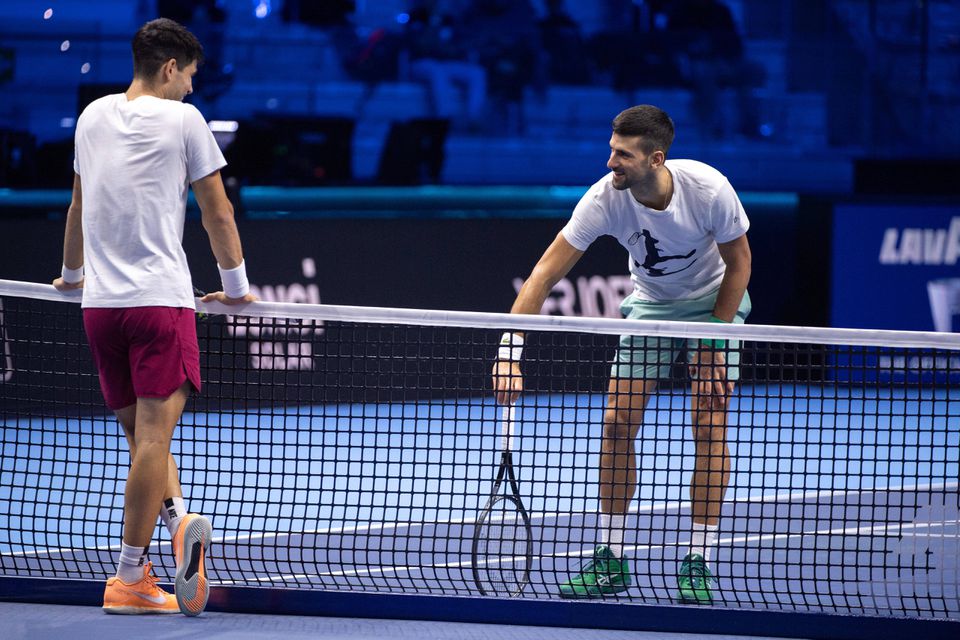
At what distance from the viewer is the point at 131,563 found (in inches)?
151

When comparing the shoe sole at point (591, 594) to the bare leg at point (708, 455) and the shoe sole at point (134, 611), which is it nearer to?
the bare leg at point (708, 455)

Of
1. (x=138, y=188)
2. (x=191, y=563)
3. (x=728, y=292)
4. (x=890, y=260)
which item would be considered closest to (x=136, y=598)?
(x=191, y=563)

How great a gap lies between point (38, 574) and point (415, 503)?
7.12ft

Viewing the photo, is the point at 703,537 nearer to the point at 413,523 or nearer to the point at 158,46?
the point at 413,523

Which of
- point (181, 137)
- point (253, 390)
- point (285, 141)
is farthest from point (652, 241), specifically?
point (285, 141)

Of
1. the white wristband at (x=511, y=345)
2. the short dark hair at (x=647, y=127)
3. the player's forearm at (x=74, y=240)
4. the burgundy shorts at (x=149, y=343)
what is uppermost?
the short dark hair at (x=647, y=127)

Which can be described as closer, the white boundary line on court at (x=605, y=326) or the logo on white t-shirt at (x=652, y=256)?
the white boundary line on court at (x=605, y=326)

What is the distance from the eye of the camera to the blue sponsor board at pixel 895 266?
979 cm

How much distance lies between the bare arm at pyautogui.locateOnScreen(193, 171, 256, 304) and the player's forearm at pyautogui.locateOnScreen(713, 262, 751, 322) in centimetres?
163

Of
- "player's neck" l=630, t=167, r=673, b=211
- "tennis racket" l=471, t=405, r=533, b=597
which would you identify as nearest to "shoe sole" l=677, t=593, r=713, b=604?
"tennis racket" l=471, t=405, r=533, b=597

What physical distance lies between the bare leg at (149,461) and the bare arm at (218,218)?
0.40 metres

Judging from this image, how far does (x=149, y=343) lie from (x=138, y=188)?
1.43ft

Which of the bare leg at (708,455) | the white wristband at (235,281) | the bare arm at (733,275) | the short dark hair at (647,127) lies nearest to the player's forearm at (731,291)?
the bare arm at (733,275)

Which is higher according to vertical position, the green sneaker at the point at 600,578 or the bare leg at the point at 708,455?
the bare leg at the point at 708,455
